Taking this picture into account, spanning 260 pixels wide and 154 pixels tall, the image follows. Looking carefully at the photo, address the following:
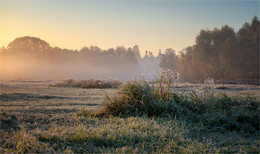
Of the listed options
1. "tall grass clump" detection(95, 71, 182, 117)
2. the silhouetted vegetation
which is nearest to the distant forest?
the silhouetted vegetation

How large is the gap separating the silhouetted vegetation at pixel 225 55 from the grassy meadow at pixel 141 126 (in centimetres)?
2956

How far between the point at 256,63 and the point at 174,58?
2759 cm

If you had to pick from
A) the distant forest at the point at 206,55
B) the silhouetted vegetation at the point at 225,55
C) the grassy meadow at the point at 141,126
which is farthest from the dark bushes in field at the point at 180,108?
the silhouetted vegetation at the point at 225,55

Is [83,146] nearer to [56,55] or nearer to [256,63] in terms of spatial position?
[256,63]

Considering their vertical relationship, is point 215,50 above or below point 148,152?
above

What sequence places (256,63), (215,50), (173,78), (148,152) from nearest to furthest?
(148,152) → (173,78) → (256,63) → (215,50)

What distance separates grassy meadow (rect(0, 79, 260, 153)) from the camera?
2.80 m

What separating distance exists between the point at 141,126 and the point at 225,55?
34.3m

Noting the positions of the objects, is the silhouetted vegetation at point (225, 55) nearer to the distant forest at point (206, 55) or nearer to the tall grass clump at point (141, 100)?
the distant forest at point (206, 55)

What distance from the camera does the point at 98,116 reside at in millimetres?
4863

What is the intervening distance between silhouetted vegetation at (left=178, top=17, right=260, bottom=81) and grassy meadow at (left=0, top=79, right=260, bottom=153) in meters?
29.6

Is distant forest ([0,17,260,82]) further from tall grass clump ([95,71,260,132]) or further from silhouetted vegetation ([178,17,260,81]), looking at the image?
tall grass clump ([95,71,260,132])

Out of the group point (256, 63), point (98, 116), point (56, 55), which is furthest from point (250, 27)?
point (56, 55)

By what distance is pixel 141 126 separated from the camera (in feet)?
11.7
